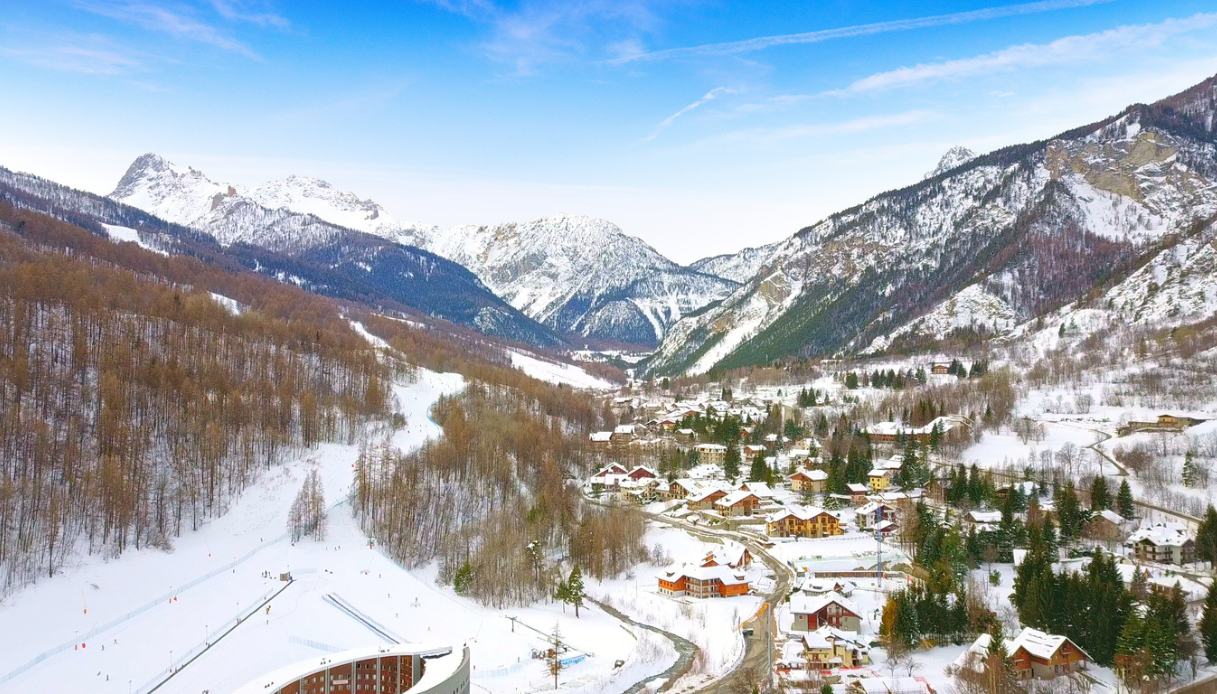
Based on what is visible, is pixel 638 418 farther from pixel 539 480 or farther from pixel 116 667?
pixel 116 667

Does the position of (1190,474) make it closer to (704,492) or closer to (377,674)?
(704,492)

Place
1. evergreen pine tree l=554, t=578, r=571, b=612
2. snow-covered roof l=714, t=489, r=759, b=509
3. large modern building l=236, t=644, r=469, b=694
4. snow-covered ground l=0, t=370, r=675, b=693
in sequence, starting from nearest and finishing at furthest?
large modern building l=236, t=644, r=469, b=694 < snow-covered ground l=0, t=370, r=675, b=693 < evergreen pine tree l=554, t=578, r=571, b=612 < snow-covered roof l=714, t=489, r=759, b=509

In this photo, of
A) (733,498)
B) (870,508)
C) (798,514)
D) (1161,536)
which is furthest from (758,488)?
(1161,536)

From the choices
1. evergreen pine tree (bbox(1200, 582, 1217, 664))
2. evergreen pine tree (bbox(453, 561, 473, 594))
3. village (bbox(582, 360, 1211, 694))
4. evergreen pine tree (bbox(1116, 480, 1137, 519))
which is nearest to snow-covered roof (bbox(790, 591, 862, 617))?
village (bbox(582, 360, 1211, 694))

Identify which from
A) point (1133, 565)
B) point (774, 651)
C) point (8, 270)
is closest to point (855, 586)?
point (774, 651)

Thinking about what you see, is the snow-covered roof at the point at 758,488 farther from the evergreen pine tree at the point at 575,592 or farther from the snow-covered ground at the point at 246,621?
the evergreen pine tree at the point at 575,592

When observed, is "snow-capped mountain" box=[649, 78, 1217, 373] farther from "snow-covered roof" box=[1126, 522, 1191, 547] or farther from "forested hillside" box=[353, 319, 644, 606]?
"forested hillside" box=[353, 319, 644, 606]

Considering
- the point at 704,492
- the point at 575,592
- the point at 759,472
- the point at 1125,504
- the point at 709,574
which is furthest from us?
the point at 759,472
